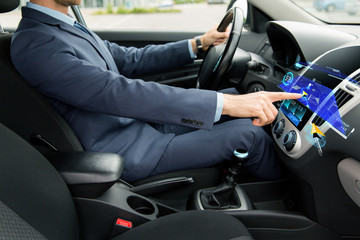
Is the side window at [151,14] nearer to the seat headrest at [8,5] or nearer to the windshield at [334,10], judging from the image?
the windshield at [334,10]

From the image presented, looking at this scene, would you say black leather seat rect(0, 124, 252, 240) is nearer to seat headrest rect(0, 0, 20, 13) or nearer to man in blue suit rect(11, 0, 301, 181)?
man in blue suit rect(11, 0, 301, 181)

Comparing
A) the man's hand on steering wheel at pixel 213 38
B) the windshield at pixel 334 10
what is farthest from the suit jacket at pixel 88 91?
the windshield at pixel 334 10

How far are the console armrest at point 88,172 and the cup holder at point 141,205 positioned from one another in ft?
0.53

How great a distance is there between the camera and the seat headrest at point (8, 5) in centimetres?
107

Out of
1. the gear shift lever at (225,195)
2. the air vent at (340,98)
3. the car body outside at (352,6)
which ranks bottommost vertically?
the gear shift lever at (225,195)

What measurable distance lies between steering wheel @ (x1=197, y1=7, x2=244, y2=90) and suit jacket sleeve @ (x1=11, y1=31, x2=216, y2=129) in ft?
0.86

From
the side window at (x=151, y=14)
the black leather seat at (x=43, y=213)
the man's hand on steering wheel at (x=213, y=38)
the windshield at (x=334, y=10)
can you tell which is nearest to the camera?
the black leather seat at (x=43, y=213)

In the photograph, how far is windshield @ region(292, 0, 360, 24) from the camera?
161 cm

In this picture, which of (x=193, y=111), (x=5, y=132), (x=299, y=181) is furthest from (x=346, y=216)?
→ (x=5, y=132)

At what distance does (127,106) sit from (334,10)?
129 cm

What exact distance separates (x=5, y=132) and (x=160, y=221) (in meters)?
0.39

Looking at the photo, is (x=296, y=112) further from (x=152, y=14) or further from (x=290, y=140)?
(x=152, y=14)

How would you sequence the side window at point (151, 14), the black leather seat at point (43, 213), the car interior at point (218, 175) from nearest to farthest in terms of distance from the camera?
the black leather seat at point (43, 213)
the car interior at point (218, 175)
the side window at point (151, 14)

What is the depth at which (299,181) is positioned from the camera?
104 centimetres
